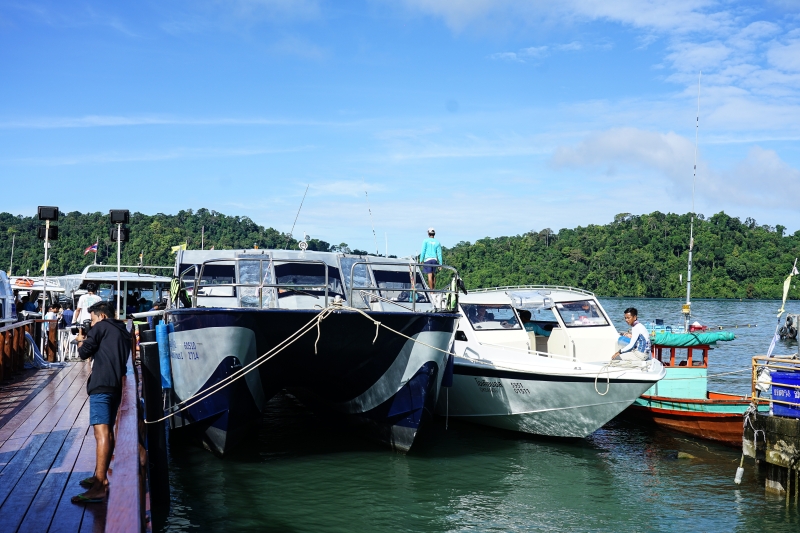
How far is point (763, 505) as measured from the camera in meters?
10.3

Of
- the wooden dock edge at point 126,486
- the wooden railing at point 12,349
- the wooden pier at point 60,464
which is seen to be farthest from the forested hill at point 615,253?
the wooden dock edge at point 126,486

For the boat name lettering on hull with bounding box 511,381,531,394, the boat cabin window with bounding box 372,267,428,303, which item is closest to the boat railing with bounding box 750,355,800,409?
the boat name lettering on hull with bounding box 511,381,531,394

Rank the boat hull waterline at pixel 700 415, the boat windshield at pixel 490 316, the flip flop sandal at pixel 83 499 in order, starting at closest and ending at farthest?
the flip flop sandal at pixel 83 499 → the boat hull waterline at pixel 700 415 → the boat windshield at pixel 490 316

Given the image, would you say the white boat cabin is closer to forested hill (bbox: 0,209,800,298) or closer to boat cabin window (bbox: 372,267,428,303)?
boat cabin window (bbox: 372,267,428,303)

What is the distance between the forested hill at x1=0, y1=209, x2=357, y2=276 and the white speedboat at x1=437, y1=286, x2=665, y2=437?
34.1 m

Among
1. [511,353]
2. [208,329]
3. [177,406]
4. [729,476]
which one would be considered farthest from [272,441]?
[729,476]

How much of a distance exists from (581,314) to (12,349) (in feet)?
37.5

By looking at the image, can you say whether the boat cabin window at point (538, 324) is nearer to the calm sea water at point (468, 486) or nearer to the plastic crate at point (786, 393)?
the calm sea water at point (468, 486)

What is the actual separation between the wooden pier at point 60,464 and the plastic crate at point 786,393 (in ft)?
29.5

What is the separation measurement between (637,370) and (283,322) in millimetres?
6424

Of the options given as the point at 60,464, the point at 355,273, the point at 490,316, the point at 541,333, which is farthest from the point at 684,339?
the point at 60,464

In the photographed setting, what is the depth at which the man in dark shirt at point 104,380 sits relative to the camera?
6.18 meters

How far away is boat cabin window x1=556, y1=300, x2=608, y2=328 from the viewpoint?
1611 centimetres

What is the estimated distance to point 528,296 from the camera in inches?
648
